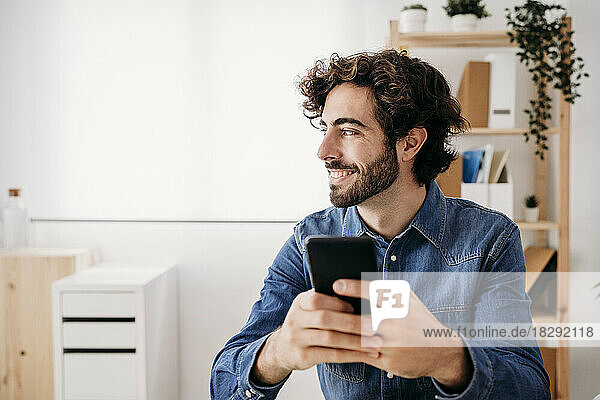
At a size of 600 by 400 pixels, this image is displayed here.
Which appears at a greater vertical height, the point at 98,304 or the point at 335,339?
the point at 335,339

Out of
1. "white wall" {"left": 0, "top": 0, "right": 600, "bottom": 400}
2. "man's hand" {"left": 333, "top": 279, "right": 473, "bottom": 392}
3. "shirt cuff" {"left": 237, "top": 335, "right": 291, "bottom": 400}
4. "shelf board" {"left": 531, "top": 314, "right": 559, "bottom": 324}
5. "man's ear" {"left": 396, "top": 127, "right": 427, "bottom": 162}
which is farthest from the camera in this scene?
"white wall" {"left": 0, "top": 0, "right": 600, "bottom": 400}

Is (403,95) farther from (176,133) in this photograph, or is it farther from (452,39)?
(176,133)

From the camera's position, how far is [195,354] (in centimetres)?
238

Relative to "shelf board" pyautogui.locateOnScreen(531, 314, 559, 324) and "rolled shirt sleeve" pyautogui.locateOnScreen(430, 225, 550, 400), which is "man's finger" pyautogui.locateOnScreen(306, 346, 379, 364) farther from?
"shelf board" pyautogui.locateOnScreen(531, 314, 559, 324)

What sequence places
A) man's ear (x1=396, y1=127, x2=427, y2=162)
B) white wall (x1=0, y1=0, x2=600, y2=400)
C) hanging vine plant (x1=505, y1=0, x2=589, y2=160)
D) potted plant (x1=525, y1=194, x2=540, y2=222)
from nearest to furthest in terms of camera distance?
man's ear (x1=396, y1=127, x2=427, y2=162) → hanging vine plant (x1=505, y1=0, x2=589, y2=160) → potted plant (x1=525, y1=194, x2=540, y2=222) → white wall (x1=0, y1=0, x2=600, y2=400)

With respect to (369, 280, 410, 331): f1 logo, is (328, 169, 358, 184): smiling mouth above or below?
above

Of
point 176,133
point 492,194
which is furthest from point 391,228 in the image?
point 176,133

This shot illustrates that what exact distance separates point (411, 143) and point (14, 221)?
1648mm

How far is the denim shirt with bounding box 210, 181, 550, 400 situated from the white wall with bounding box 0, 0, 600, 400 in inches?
49.6

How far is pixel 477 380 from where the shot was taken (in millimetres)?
731

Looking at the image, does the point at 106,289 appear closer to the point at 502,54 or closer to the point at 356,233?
the point at 356,233

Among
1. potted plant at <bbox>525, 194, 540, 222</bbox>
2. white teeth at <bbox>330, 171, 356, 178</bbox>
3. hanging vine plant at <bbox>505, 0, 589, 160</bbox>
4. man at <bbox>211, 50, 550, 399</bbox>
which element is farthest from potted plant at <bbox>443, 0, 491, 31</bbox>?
white teeth at <bbox>330, 171, 356, 178</bbox>

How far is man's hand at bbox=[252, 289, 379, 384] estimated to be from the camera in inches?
26.5

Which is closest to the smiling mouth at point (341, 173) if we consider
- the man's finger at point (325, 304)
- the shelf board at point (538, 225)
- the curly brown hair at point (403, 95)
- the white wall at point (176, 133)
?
the curly brown hair at point (403, 95)
